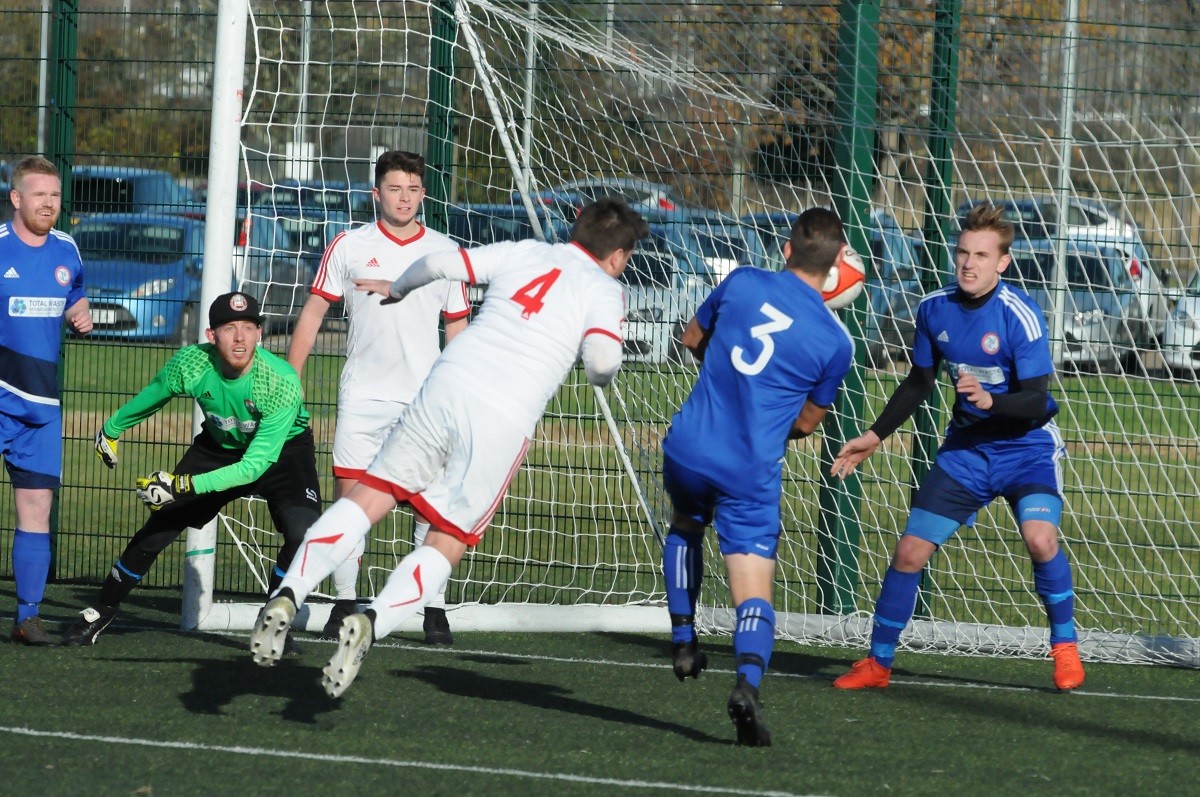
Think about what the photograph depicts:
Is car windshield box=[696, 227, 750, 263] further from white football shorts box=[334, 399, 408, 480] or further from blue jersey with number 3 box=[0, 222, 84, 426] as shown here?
blue jersey with number 3 box=[0, 222, 84, 426]

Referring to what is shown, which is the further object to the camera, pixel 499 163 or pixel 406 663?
pixel 499 163

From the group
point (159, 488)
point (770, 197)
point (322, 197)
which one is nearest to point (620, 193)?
point (770, 197)

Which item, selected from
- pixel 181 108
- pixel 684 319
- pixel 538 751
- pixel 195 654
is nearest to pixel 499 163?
pixel 684 319

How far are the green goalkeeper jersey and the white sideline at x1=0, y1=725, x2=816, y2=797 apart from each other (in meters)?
1.50

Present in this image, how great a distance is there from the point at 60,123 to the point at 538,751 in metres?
5.22

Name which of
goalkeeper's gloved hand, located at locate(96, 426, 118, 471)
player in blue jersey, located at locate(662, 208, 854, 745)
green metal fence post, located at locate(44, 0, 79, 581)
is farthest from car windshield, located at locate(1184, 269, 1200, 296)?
green metal fence post, located at locate(44, 0, 79, 581)

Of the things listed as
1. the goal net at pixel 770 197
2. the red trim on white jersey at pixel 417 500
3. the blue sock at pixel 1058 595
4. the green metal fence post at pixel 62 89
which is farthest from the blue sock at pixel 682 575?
the green metal fence post at pixel 62 89

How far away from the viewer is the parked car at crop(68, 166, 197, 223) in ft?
27.3

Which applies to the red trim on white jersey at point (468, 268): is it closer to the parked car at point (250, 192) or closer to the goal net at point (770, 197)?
the goal net at point (770, 197)

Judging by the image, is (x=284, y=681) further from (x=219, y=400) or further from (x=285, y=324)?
(x=285, y=324)

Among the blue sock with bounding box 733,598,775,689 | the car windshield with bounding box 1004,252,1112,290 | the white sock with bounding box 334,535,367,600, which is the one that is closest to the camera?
the blue sock with bounding box 733,598,775,689

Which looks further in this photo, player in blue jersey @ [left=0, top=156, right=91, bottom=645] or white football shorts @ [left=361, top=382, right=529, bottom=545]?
player in blue jersey @ [left=0, top=156, right=91, bottom=645]

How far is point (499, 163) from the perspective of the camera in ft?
26.1

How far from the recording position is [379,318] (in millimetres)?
6957
